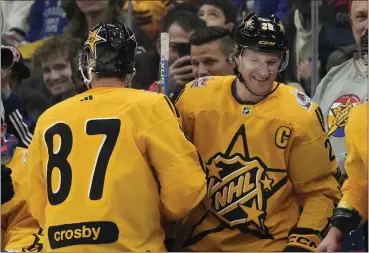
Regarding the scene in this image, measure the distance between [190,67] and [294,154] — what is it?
43.1 inches

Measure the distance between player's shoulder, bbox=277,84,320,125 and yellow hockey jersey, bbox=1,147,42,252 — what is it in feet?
4.24

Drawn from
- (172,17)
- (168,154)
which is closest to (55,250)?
(168,154)

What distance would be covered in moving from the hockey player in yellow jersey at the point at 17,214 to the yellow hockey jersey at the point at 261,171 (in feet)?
2.73

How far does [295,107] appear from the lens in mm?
3955

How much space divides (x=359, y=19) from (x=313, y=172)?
3.82ft

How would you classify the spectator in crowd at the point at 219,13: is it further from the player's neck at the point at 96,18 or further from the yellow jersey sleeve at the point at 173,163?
the yellow jersey sleeve at the point at 173,163

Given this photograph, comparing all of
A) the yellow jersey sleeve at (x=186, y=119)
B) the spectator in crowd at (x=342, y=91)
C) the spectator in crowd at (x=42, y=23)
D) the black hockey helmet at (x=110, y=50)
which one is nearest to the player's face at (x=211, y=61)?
the spectator in crowd at (x=342, y=91)

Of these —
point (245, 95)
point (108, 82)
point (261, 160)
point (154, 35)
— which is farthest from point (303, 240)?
point (154, 35)

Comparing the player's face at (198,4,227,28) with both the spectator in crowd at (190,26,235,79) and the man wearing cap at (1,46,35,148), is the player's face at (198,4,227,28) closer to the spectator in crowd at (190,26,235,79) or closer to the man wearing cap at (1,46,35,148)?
the spectator in crowd at (190,26,235,79)

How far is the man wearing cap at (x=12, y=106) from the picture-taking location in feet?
16.6

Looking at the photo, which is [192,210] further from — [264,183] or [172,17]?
[172,17]

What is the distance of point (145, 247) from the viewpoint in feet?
12.2

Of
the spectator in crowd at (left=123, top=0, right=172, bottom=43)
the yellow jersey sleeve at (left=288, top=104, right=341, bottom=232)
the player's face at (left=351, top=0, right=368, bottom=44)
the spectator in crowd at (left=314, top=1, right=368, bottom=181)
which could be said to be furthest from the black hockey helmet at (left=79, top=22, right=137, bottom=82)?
the spectator in crowd at (left=123, top=0, right=172, bottom=43)

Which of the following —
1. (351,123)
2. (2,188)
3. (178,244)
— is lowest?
(178,244)
